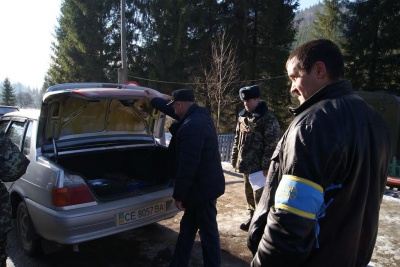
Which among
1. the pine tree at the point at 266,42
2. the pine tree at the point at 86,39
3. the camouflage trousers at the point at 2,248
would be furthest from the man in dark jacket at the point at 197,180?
the pine tree at the point at 86,39

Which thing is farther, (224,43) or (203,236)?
(224,43)

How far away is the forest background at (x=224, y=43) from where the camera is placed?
61.9ft

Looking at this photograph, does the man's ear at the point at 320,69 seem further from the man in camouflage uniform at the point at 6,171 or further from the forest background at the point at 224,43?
the forest background at the point at 224,43

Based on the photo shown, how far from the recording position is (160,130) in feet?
15.0

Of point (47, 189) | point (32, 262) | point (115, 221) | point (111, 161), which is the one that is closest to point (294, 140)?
point (115, 221)

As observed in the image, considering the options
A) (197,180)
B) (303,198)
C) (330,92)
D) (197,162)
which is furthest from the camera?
(197,180)

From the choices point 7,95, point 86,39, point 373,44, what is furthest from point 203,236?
point 7,95

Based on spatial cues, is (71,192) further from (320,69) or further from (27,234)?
(320,69)

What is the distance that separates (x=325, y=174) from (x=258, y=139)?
283cm

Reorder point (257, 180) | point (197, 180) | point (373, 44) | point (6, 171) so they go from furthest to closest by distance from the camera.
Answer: point (373, 44)
point (257, 180)
point (197, 180)
point (6, 171)

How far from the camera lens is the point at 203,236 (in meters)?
2.94

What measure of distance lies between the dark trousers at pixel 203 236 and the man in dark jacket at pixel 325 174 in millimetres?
1531

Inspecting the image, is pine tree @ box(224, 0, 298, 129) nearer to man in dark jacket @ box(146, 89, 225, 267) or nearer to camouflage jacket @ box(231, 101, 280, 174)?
camouflage jacket @ box(231, 101, 280, 174)

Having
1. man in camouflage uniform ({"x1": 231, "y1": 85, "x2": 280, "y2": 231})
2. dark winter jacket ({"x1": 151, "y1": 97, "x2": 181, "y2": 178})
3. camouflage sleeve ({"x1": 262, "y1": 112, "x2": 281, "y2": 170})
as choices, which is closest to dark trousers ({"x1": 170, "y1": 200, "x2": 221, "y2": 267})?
dark winter jacket ({"x1": 151, "y1": 97, "x2": 181, "y2": 178})
